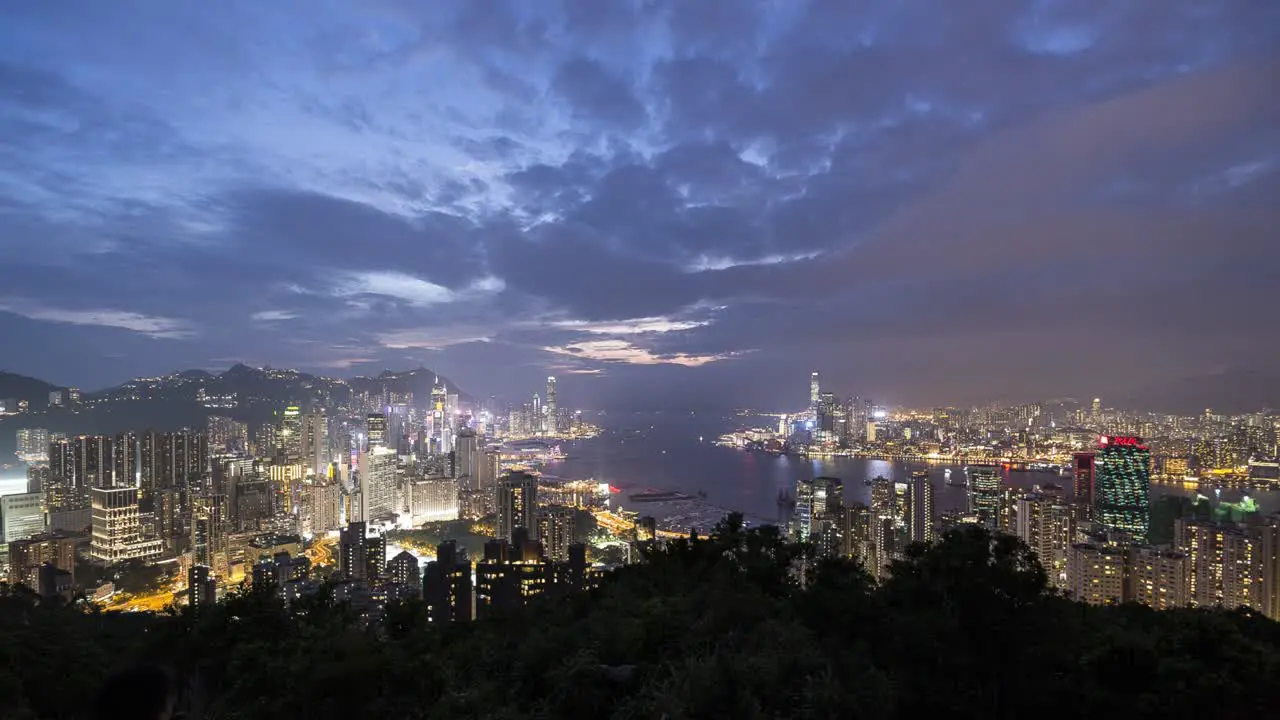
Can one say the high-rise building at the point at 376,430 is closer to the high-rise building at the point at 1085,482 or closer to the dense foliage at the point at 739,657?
the dense foliage at the point at 739,657

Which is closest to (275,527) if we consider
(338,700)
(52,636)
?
(52,636)

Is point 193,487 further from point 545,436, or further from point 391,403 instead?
point 545,436

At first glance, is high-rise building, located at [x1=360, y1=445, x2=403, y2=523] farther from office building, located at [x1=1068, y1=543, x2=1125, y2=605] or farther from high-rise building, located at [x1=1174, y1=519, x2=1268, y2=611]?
high-rise building, located at [x1=1174, y1=519, x2=1268, y2=611]

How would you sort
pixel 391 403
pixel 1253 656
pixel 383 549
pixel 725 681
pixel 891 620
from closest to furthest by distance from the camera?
1. pixel 725 681
2. pixel 1253 656
3. pixel 891 620
4. pixel 383 549
5. pixel 391 403

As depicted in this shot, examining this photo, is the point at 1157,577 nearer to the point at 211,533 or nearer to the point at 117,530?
the point at 211,533

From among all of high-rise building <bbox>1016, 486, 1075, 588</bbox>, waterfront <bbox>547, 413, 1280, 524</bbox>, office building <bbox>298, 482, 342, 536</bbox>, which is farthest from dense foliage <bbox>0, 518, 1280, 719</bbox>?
office building <bbox>298, 482, 342, 536</bbox>

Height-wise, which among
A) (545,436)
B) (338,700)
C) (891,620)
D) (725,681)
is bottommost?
(545,436)

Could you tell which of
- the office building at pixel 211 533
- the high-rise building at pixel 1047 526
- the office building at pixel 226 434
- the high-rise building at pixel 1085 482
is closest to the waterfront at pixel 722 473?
the high-rise building at pixel 1085 482

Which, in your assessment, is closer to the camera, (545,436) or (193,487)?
(193,487)
